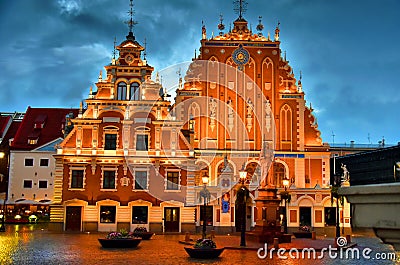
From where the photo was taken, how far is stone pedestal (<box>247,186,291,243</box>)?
30.0m

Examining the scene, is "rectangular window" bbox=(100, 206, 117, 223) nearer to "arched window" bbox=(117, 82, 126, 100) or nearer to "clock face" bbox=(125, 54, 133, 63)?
"arched window" bbox=(117, 82, 126, 100)

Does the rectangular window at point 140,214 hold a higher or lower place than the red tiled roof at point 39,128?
lower

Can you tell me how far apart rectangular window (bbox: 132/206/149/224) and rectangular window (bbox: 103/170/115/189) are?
8.21 ft

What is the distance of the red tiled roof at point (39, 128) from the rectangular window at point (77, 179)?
20.2 metres

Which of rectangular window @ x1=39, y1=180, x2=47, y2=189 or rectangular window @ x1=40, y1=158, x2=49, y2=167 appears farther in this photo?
rectangular window @ x1=40, y1=158, x2=49, y2=167

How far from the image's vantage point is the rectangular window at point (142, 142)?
40.1 metres

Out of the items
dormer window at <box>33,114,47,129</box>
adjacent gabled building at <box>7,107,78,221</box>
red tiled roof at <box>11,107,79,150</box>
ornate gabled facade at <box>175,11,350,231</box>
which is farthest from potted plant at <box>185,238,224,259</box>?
dormer window at <box>33,114,47,129</box>

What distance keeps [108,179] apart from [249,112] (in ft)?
49.1

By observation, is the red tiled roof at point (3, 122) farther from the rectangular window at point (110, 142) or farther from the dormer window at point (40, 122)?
the rectangular window at point (110, 142)

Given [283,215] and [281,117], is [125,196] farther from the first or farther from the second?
[281,117]

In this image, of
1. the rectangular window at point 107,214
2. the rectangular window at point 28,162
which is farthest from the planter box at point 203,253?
the rectangular window at point 28,162

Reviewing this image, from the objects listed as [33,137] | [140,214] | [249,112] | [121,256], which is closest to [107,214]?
[140,214]

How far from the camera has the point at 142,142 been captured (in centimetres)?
4019

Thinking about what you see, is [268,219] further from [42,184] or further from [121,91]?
[42,184]
